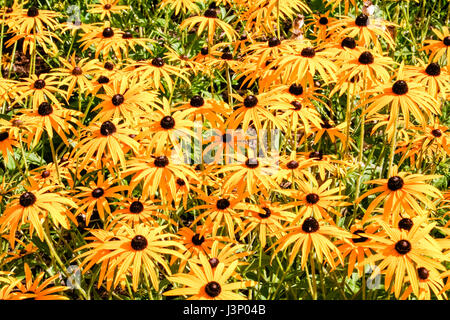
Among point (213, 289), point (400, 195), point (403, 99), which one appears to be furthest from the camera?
point (403, 99)

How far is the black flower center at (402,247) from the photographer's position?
7.32 feet

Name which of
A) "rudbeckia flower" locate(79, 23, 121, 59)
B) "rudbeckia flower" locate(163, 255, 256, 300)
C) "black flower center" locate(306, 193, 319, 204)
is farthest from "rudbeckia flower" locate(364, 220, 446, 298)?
"rudbeckia flower" locate(79, 23, 121, 59)

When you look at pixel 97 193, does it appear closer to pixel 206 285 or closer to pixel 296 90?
pixel 206 285

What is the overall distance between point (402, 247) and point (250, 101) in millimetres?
1184

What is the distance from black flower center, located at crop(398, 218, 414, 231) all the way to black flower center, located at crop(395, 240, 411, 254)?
0.83ft

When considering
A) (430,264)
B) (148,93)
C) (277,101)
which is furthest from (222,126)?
(430,264)

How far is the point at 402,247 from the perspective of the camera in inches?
87.7

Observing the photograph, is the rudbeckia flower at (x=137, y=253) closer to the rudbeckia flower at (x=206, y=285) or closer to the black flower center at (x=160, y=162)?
the rudbeckia flower at (x=206, y=285)

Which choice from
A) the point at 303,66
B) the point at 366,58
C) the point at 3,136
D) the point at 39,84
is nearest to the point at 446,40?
the point at 366,58

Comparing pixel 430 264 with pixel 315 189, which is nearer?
pixel 430 264

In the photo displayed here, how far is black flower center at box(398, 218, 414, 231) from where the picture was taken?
8.20ft

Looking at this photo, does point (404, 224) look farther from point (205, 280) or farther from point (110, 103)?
point (110, 103)

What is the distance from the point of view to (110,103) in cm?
319
